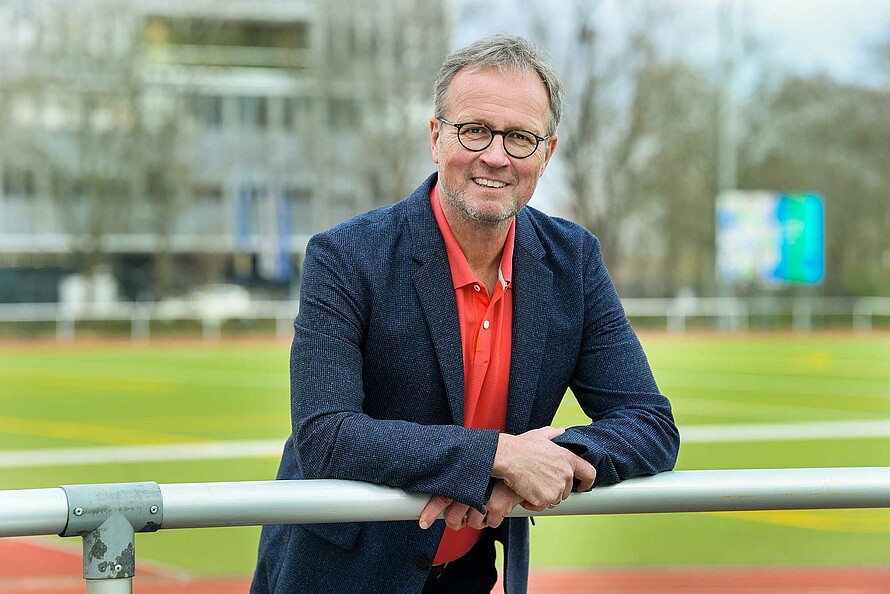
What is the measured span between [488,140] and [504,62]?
15 centimetres

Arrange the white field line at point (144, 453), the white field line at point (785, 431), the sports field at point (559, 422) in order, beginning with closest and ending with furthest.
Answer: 1. the sports field at point (559, 422)
2. the white field line at point (144, 453)
3. the white field line at point (785, 431)

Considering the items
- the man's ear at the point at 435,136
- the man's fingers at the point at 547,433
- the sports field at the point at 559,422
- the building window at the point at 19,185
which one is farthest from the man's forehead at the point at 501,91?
the building window at the point at 19,185

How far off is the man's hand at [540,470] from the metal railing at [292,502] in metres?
0.03

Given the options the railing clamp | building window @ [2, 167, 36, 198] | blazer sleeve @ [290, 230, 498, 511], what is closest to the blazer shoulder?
blazer sleeve @ [290, 230, 498, 511]

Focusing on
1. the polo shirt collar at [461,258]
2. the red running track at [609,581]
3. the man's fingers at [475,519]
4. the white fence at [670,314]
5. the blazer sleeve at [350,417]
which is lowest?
the white fence at [670,314]

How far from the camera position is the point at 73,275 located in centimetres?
4122

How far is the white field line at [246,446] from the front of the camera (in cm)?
1117

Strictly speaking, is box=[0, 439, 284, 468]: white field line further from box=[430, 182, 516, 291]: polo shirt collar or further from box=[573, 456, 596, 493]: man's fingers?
box=[573, 456, 596, 493]: man's fingers

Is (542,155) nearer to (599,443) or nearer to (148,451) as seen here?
(599,443)

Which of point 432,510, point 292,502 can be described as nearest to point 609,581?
point 432,510

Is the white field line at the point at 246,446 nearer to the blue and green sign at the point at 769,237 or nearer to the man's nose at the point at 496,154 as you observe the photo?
the man's nose at the point at 496,154

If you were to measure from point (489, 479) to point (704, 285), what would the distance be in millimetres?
35246

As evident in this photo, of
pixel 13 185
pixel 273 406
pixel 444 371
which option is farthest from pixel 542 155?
pixel 13 185

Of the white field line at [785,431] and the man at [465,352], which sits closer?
the man at [465,352]
